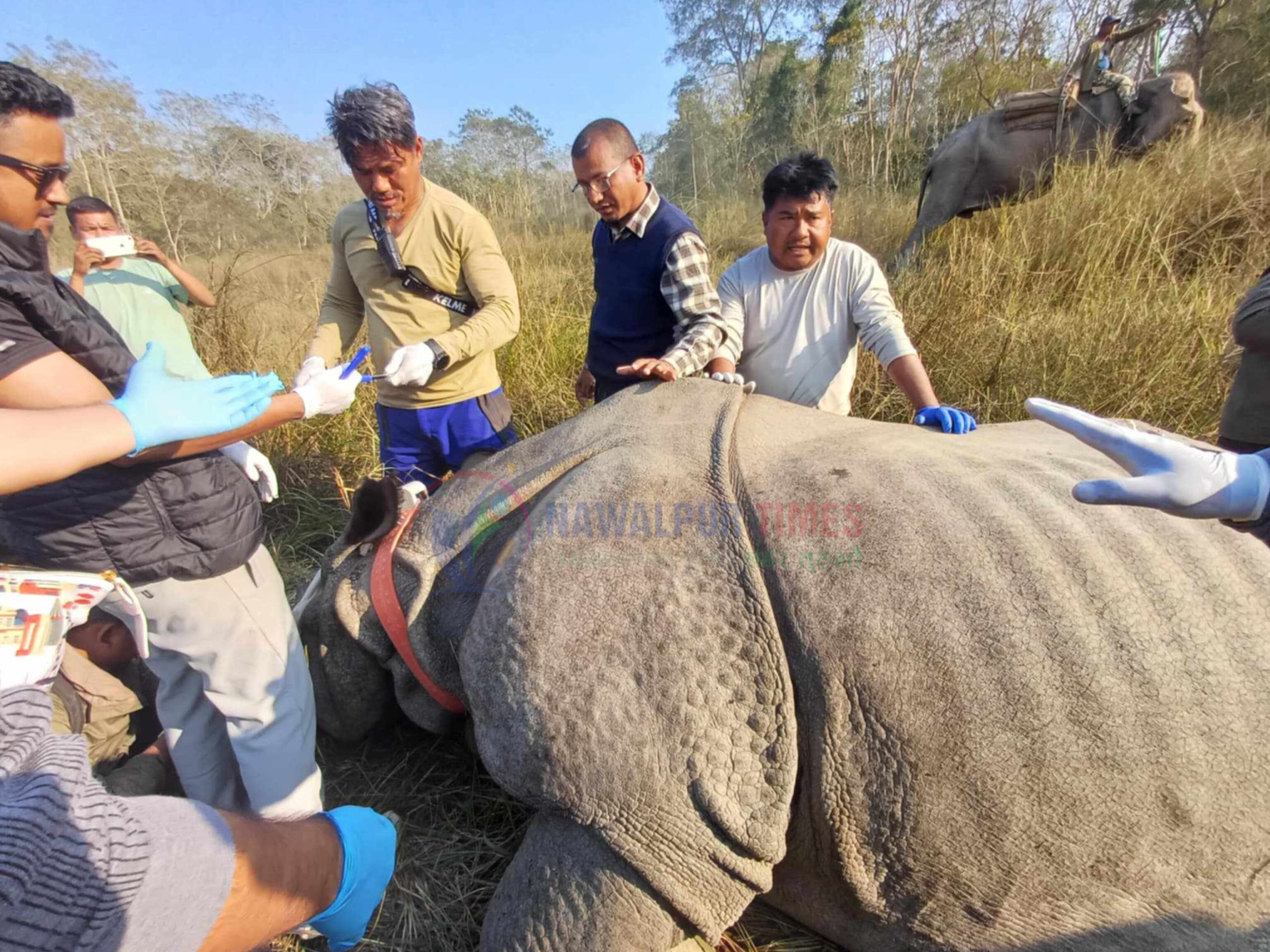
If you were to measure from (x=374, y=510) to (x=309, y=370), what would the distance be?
25.9 inches

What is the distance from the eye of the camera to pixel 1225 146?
5.15 metres

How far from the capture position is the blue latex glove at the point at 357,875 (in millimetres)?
1537

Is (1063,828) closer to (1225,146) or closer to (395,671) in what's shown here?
(395,671)

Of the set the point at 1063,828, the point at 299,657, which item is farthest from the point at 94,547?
the point at 1063,828

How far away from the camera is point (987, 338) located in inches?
148

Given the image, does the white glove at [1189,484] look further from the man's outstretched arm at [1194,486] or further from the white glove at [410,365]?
the white glove at [410,365]

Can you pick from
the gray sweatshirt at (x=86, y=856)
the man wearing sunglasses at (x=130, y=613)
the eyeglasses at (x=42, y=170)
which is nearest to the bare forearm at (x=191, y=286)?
the man wearing sunglasses at (x=130, y=613)

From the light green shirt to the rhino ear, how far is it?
1.94 meters

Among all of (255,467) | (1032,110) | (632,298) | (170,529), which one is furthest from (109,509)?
(1032,110)

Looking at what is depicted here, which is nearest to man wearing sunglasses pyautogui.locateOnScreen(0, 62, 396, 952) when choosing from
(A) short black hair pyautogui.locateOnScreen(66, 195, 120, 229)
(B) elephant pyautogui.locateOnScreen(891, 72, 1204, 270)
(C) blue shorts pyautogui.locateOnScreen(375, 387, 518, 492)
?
(C) blue shorts pyautogui.locateOnScreen(375, 387, 518, 492)

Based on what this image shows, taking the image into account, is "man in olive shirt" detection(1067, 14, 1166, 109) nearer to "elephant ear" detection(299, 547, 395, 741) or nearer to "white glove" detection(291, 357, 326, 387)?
"white glove" detection(291, 357, 326, 387)

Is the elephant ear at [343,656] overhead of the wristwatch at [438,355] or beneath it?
beneath

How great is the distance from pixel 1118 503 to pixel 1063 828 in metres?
0.60

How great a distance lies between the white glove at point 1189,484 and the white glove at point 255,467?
7.23ft
